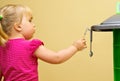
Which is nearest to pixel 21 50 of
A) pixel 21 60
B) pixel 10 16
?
pixel 21 60

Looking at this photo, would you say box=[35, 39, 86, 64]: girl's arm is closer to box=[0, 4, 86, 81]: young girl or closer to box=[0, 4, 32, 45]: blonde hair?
box=[0, 4, 86, 81]: young girl

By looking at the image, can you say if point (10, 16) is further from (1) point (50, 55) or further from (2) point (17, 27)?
(1) point (50, 55)

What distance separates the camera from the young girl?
0.99 metres

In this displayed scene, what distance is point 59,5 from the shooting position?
1477 millimetres

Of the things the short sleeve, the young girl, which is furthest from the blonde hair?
the short sleeve

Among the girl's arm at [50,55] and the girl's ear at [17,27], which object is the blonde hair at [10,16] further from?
the girl's arm at [50,55]

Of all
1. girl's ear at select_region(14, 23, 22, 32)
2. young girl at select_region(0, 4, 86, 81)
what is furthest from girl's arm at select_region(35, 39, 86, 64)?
girl's ear at select_region(14, 23, 22, 32)

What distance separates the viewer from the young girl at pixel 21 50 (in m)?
0.99

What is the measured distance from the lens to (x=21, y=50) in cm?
100

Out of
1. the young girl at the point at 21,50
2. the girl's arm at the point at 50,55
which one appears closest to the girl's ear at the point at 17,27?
the young girl at the point at 21,50

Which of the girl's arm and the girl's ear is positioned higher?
the girl's ear

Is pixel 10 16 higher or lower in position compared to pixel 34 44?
higher

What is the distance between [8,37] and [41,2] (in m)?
0.51

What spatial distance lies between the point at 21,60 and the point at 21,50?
4cm
